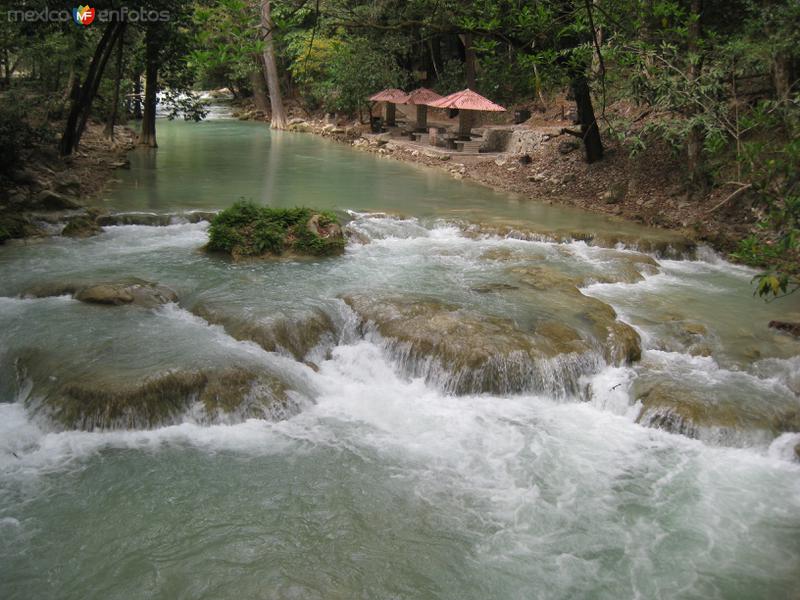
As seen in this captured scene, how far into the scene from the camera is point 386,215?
14609 millimetres

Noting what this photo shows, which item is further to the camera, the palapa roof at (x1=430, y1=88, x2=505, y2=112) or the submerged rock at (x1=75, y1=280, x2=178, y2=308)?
the palapa roof at (x1=430, y1=88, x2=505, y2=112)

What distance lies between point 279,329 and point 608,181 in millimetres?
11207

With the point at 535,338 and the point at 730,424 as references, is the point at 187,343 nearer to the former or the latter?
the point at 535,338

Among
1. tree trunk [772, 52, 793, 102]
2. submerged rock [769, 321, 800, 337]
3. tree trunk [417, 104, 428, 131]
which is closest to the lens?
submerged rock [769, 321, 800, 337]

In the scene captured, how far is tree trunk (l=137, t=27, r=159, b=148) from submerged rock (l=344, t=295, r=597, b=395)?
12.5 meters

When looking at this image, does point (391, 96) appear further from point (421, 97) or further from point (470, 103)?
point (470, 103)

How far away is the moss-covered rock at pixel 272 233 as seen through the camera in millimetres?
11406

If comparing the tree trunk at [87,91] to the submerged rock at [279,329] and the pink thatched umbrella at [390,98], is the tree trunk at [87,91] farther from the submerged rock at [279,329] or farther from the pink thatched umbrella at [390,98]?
the pink thatched umbrella at [390,98]

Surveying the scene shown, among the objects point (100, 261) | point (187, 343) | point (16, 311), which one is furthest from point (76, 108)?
point (187, 343)

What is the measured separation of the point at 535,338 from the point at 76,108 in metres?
13.3

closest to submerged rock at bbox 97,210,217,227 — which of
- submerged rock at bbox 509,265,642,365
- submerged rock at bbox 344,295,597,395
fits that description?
submerged rock at bbox 344,295,597,395

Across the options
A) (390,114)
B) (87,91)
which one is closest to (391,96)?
(390,114)

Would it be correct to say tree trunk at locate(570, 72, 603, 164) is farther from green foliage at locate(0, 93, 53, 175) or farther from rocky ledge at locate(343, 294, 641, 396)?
green foliage at locate(0, 93, 53, 175)

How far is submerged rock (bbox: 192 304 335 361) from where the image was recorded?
832 cm
